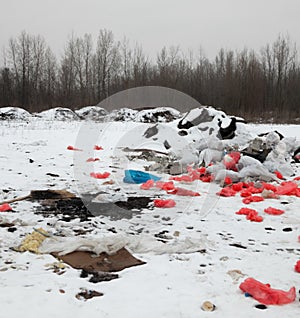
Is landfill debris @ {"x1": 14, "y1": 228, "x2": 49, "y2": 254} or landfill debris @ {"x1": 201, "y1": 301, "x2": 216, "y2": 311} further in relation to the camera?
landfill debris @ {"x1": 14, "y1": 228, "x2": 49, "y2": 254}

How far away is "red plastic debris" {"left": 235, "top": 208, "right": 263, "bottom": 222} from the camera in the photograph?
376 centimetres

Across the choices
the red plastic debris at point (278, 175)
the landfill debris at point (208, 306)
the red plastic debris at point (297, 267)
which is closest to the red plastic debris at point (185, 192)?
the red plastic debris at point (278, 175)

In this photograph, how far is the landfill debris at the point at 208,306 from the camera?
2028 mm

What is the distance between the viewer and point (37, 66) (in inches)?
1361

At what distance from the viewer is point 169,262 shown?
2674mm

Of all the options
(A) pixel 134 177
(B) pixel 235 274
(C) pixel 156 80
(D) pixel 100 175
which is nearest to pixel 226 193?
(A) pixel 134 177

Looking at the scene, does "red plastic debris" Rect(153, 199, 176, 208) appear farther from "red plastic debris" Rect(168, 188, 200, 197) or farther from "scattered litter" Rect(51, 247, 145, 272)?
"scattered litter" Rect(51, 247, 145, 272)

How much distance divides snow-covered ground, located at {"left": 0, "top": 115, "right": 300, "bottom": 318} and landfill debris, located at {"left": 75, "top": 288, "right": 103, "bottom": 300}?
0.13 feet

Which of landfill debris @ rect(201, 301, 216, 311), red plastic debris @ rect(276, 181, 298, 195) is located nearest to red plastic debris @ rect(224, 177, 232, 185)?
red plastic debris @ rect(276, 181, 298, 195)

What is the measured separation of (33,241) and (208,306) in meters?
1.63

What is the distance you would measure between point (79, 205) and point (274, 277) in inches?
99.2

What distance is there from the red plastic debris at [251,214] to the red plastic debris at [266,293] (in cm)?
157

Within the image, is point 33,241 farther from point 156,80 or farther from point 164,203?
point 156,80

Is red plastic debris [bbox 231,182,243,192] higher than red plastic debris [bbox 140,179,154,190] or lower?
lower
